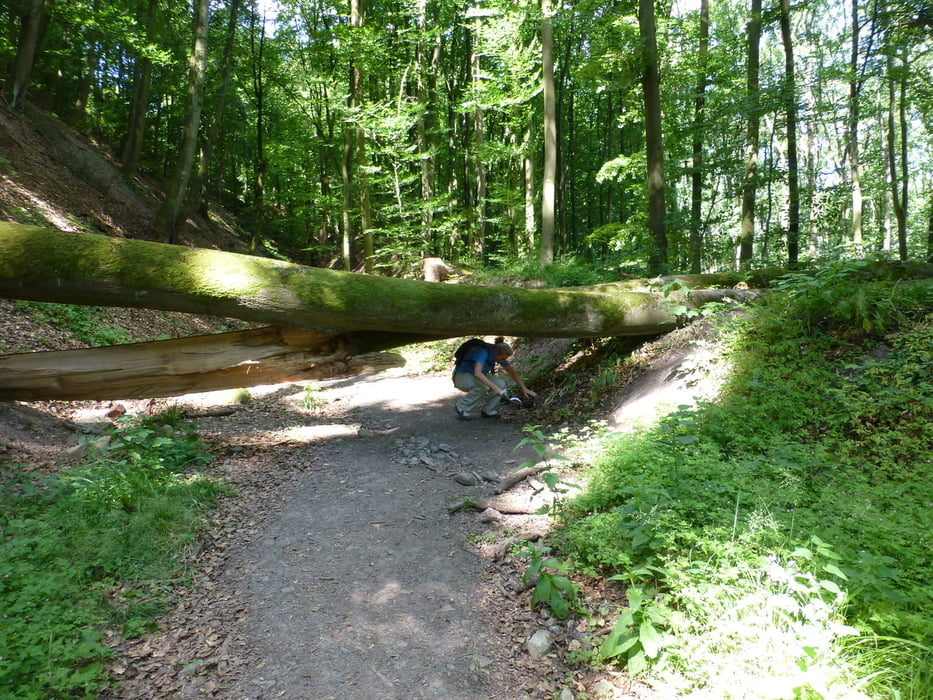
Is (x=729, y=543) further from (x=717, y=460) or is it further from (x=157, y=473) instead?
(x=157, y=473)

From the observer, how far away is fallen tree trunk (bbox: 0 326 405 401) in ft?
16.1

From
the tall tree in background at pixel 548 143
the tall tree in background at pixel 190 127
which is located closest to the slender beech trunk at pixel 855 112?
the tall tree in background at pixel 548 143

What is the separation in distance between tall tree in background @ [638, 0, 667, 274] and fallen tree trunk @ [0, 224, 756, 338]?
177 inches

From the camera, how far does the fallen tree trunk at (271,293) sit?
4410mm

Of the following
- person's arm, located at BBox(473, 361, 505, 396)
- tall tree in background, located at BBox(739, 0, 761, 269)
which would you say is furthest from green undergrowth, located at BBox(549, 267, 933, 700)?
tall tree in background, located at BBox(739, 0, 761, 269)

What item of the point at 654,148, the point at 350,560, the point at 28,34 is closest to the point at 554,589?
the point at 350,560

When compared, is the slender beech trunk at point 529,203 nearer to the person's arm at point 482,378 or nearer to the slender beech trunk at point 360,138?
the slender beech trunk at point 360,138

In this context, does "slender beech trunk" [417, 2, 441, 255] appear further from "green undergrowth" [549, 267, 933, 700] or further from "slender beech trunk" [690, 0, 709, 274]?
"green undergrowth" [549, 267, 933, 700]

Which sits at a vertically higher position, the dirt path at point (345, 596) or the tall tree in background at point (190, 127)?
the tall tree in background at point (190, 127)

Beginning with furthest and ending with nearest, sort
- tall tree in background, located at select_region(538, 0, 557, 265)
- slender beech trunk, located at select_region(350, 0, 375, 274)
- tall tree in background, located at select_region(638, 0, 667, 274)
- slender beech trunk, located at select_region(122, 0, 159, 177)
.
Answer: slender beech trunk, located at select_region(122, 0, 159, 177) → slender beech trunk, located at select_region(350, 0, 375, 274) → tall tree in background, located at select_region(538, 0, 557, 265) → tall tree in background, located at select_region(638, 0, 667, 274)

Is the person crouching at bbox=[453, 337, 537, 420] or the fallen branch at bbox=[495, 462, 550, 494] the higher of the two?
the person crouching at bbox=[453, 337, 537, 420]

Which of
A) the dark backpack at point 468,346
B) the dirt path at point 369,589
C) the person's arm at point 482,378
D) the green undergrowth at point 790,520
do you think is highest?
the dark backpack at point 468,346

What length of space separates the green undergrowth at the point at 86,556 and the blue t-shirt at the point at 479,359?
12.6 ft

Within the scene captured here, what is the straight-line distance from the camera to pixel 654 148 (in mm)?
11180
